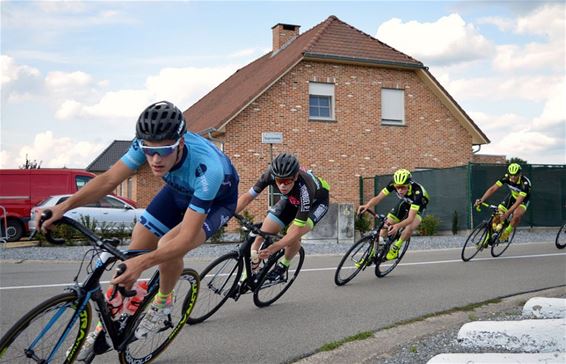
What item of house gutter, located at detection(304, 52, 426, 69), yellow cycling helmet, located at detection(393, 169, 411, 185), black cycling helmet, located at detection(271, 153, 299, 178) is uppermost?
house gutter, located at detection(304, 52, 426, 69)

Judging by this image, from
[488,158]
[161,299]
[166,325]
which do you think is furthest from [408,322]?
[488,158]

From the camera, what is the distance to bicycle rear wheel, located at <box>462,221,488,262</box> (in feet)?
40.1

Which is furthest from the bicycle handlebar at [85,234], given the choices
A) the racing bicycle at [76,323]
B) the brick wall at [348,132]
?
the brick wall at [348,132]

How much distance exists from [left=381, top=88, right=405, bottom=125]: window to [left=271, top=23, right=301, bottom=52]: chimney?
22.5 ft

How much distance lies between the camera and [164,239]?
4488 millimetres

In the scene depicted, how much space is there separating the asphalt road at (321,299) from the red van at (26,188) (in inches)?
296

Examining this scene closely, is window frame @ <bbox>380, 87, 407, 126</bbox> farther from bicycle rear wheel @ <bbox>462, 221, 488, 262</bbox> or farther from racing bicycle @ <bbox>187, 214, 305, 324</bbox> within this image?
racing bicycle @ <bbox>187, 214, 305, 324</bbox>

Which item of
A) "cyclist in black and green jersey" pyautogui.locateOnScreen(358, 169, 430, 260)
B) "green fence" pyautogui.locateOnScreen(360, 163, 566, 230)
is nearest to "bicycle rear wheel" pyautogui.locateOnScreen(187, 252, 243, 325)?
"cyclist in black and green jersey" pyautogui.locateOnScreen(358, 169, 430, 260)

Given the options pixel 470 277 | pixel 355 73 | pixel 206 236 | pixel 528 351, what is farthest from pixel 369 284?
pixel 355 73

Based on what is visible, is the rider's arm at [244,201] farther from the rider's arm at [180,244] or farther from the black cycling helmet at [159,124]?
the black cycling helmet at [159,124]

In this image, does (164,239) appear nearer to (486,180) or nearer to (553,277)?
(553,277)

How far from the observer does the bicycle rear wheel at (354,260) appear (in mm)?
9039

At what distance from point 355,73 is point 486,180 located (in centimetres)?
841

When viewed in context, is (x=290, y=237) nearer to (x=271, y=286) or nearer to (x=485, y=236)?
(x=271, y=286)
